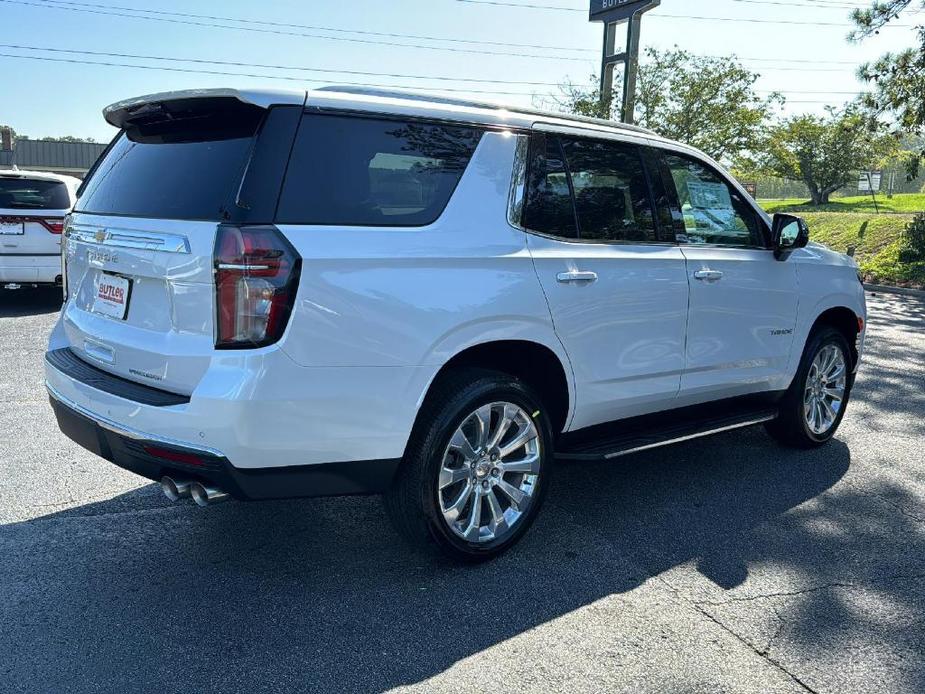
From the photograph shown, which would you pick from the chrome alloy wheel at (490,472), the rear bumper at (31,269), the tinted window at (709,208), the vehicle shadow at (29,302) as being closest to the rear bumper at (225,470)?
the chrome alloy wheel at (490,472)

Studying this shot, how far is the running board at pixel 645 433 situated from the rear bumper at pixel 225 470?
113 centimetres

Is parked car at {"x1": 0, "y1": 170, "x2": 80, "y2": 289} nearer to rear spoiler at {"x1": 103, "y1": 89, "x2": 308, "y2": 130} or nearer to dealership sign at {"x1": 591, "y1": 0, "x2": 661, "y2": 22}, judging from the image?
rear spoiler at {"x1": 103, "y1": 89, "x2": 308, "y2": 130}

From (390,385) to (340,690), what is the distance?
1.08 meters

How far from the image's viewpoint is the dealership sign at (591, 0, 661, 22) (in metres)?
24.6

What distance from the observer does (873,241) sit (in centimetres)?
2102

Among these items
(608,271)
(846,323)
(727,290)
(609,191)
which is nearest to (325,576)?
(608,271)

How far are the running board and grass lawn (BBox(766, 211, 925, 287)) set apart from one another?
42.6 feet

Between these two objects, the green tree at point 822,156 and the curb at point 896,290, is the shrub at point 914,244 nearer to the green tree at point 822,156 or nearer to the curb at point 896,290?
the curb at point 896,290

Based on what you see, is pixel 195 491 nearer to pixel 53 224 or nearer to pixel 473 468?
pixel 473 468

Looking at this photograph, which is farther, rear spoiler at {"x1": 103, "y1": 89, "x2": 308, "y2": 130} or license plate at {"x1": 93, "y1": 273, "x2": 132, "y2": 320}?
license plate at {"x1": 93, "y1": 273, "x2": 132, "y2": 320}

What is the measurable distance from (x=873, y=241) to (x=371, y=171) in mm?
20795

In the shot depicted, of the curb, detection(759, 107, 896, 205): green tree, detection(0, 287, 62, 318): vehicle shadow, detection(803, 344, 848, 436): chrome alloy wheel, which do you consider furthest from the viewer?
detection(759, 107, 896, 205): green tree

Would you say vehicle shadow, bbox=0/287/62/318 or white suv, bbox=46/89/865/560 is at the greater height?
white suv, bbox=46/89/865/560

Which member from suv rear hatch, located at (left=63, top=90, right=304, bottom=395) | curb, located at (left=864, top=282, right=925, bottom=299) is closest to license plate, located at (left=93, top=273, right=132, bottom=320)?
suv rear hatch, located at (left=63, top=90, right=304, bottom=395)
